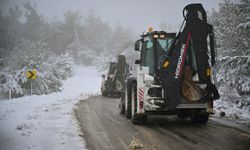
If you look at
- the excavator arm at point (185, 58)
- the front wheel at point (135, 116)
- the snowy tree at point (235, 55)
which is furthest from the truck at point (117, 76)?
the excavator arm at point (185, 58)

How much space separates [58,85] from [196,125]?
2340 cm

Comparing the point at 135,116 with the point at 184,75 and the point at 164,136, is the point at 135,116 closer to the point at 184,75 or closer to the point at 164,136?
the point at 164,136

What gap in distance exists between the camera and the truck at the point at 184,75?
20.7ft

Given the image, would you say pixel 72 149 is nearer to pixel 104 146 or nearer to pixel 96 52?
pixel 104 146

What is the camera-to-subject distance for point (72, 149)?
4.59 m

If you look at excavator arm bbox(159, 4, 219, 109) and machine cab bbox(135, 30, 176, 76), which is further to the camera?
machine cab bbox(135, 30, 176, 76)

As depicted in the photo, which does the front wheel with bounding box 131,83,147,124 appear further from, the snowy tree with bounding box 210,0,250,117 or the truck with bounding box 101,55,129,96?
the truck with bounding box 101,55,129,96

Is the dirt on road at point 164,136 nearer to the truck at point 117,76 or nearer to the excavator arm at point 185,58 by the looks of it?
the excavator arm at point 185,58

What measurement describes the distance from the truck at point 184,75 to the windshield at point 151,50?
3 centimetres

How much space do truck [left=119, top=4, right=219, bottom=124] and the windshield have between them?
32 millimetres

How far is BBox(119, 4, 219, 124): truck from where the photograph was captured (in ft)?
20.7

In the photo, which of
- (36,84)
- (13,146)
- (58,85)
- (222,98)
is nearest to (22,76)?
(36,84)

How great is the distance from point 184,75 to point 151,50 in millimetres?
1339

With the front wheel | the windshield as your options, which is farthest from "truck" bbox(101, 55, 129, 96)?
the windshield
